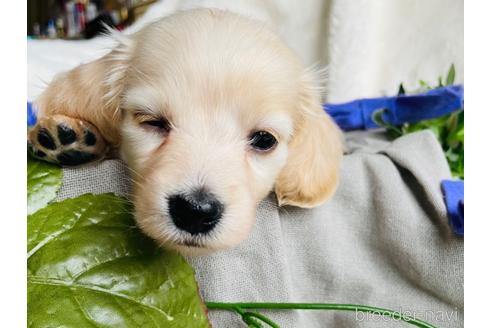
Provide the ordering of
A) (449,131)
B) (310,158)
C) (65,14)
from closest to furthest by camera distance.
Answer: (310,158), (449,131), (65,14)

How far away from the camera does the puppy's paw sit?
806mm

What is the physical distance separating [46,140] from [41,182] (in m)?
0.11

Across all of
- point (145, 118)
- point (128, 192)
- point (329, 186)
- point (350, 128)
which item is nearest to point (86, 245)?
point (128, 192)

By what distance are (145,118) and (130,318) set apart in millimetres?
410

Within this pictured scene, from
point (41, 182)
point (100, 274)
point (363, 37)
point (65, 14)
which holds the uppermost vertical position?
point (65, 14)

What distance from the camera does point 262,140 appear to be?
3.08 feet

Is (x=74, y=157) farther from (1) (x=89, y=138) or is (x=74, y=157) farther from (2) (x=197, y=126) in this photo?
(2) (x=197, y=126)

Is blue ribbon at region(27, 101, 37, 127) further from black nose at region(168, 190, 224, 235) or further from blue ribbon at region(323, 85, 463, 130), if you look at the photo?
blue ribbon at region(323, 85, 463, 130)

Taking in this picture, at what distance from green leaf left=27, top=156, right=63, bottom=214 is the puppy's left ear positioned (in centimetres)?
40

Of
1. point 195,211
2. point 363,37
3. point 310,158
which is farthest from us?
point 363,37

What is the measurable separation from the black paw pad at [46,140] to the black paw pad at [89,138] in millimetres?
73

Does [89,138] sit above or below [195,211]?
above

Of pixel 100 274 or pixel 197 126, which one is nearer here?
pixel 100 274

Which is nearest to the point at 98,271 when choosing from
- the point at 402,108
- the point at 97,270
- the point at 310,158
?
the point at 97,270
